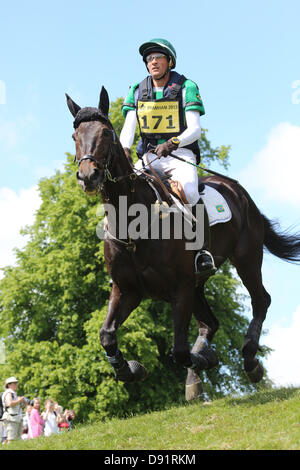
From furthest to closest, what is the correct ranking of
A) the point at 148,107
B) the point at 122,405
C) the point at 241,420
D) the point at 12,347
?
1. the point at 12,347
2. the point at 122,405
3. the point at 148,107
4. the point at 241,420

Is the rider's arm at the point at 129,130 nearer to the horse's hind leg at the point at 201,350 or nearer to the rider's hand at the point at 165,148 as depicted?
the rider's hand at the point at 165,148

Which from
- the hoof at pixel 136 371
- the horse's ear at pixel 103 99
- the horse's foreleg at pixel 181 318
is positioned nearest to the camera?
the horse's ear at pixel 103 99

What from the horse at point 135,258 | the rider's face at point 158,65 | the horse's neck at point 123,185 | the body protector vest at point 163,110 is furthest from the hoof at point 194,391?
the rider's face at point 158,65

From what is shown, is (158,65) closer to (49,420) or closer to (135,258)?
(135,258)

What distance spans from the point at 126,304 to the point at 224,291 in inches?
674

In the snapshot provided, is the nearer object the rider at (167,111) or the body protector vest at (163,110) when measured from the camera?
the rider at (167,111)

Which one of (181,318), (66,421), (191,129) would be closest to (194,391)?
(181,318)

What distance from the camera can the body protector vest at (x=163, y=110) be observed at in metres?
7.60

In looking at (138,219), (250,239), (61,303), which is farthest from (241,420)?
(61,303)

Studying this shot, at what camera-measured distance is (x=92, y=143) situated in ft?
19.2

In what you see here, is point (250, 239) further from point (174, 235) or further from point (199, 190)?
point (174, 235)

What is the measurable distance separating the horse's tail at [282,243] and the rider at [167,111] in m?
2.75

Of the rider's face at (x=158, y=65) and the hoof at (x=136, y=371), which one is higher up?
the rider's face at (x=158, y=65)
